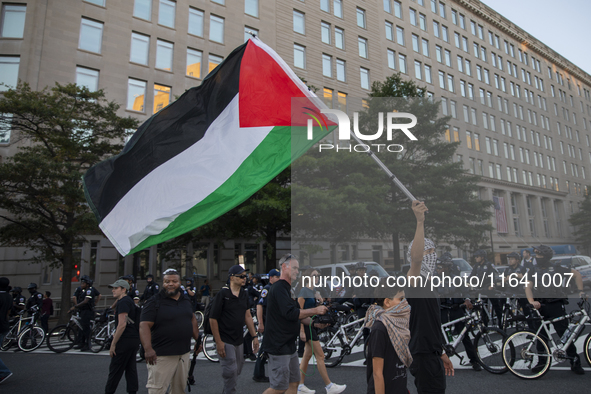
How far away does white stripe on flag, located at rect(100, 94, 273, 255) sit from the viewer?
16.8 ft

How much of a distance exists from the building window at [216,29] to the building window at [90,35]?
24.3 feet

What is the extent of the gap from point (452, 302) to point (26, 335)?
1158 cm

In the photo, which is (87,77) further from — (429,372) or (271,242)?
(429,372)

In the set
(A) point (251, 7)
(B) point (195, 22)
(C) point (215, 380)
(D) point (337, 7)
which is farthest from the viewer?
(D) point (337, 7)

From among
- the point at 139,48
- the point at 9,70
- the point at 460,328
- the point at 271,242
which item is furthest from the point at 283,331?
the point at 139,48

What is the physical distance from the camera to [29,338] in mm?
11297

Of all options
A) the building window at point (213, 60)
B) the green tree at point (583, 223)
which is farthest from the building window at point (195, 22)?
the green tree at point (583, 223)

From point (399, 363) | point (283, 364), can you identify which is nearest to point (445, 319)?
point (283, 364)

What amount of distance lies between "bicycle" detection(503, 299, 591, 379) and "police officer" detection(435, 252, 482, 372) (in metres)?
0.66

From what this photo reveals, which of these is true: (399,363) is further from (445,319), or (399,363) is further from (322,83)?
(322,83)

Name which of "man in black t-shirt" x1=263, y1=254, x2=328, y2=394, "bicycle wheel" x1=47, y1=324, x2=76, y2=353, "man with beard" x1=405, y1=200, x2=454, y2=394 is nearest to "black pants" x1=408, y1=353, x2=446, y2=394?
"man with beard" x1=405, y1=200, x2=454, y2=394

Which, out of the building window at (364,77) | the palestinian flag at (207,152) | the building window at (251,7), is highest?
the building window at (251,7)

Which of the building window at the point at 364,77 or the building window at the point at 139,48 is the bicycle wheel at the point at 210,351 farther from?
the building window at the point at 364,77

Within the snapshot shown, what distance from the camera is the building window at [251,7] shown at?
1196 inches
